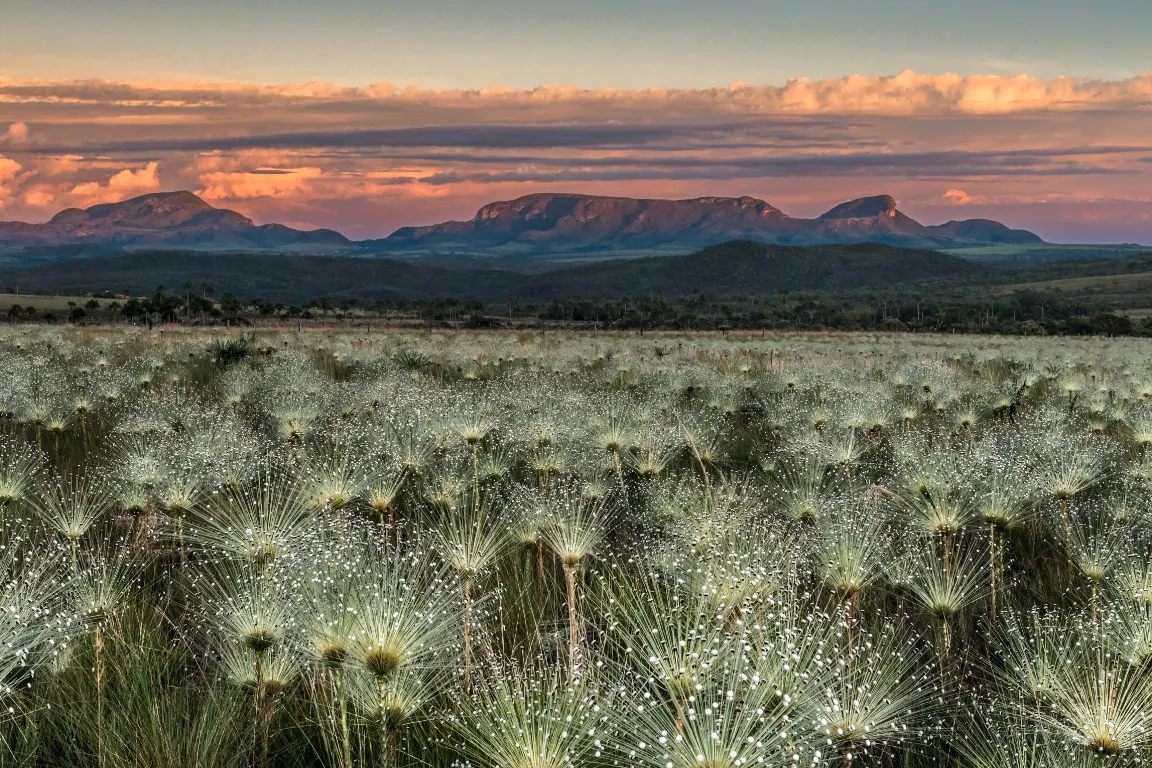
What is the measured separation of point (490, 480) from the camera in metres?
10.2

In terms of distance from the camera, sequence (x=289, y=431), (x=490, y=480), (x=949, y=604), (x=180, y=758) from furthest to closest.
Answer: (x=289, y=431) → (x=490, y=480) → (x=949, y=604) → (x=180, y=758)

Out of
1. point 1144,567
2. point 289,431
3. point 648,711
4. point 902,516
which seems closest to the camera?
point 648,711

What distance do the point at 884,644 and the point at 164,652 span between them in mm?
4720

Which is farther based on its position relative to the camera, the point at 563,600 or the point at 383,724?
the point at 563,600

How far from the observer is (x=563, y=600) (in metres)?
7.22

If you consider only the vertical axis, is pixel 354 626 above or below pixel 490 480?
above

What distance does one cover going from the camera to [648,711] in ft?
12.2

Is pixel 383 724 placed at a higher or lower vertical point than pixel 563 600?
higher

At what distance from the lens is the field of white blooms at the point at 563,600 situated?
3.99 m

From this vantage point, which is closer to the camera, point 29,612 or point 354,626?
point 354,626

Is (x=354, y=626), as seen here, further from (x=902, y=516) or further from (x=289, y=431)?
(x=289, y=431)

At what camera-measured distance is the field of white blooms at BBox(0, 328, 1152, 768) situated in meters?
3.99

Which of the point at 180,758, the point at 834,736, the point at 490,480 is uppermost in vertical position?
the point at 834,736

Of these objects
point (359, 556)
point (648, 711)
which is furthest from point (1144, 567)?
point (359, 556)
